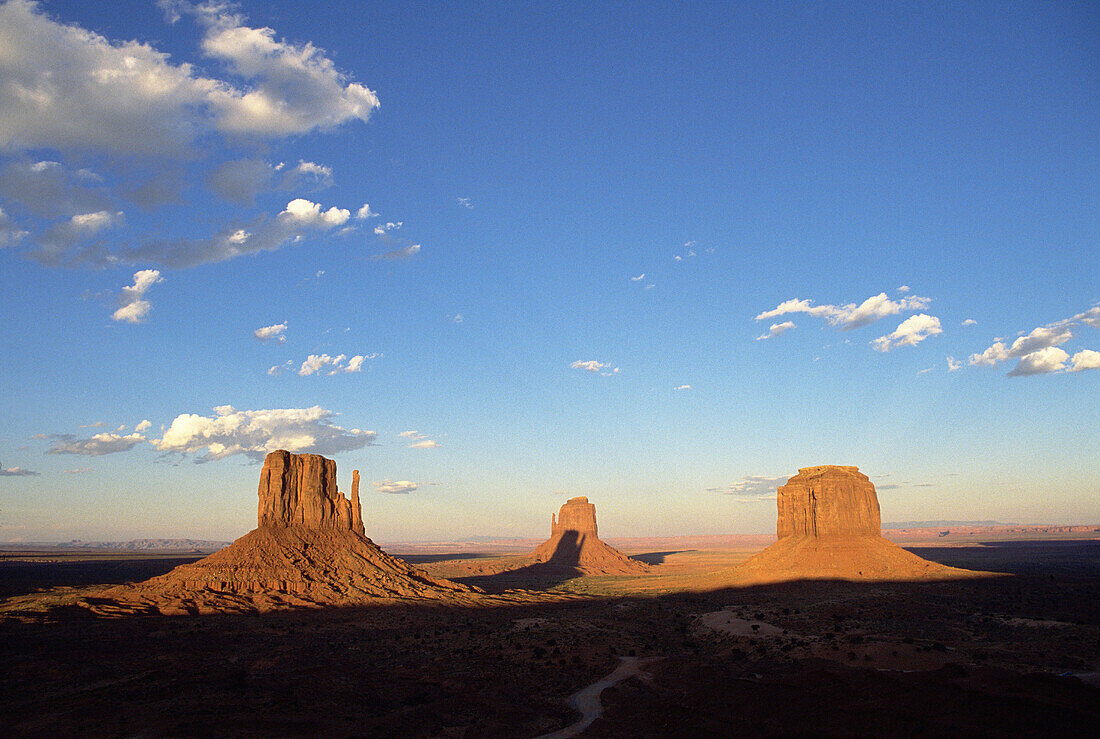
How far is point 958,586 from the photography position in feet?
213

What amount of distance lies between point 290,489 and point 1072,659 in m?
68.3

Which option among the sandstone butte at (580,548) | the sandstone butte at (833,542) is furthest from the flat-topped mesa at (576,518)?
the sandstone butte at (833,542)

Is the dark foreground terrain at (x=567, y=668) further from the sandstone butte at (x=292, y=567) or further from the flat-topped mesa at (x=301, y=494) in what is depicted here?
the flat-topped mesa at (x=301, y=494)

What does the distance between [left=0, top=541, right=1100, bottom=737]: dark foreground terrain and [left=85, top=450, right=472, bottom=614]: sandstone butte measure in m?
3.85

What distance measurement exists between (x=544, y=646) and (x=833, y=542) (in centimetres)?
5142

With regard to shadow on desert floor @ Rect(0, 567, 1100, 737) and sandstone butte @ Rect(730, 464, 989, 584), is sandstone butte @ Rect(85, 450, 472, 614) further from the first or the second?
sandstone butte @ Rect(730, 464, 989, 584)

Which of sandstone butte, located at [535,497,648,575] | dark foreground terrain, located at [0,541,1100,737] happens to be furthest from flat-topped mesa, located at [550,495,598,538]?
dark foreground terrain, located at [0,541,1100,737]

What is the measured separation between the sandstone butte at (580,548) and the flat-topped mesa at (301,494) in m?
68.8

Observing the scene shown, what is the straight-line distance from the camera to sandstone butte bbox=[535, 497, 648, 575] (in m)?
136

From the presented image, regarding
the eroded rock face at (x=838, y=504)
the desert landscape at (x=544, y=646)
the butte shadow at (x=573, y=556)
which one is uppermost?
the eroded rock face at (x=838, y=504)

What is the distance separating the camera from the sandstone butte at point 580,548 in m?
136

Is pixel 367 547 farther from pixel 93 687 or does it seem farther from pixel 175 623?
pixel 93 687

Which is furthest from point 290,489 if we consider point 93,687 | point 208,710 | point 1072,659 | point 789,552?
point 1072,659

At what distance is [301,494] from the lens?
72.0m
